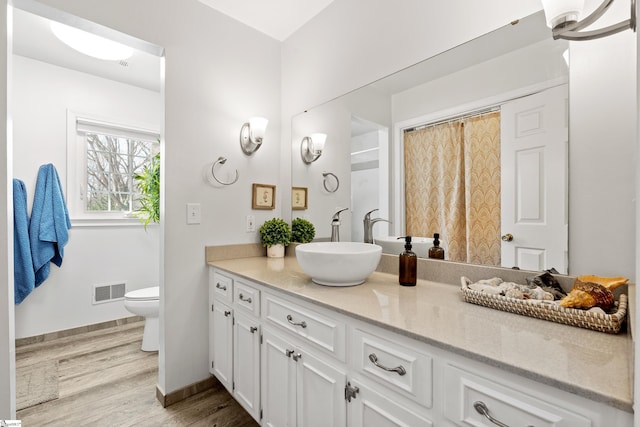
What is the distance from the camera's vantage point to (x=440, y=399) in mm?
780

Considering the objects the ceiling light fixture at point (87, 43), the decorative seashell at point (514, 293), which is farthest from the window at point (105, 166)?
the decorative seashell at point (514, 293)

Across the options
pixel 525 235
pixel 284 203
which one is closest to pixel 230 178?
pixel 284 203

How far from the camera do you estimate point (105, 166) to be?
3037 millimetres

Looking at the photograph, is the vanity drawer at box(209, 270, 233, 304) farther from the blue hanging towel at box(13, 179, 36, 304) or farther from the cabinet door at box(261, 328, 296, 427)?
the blue hanging towel at box(13, 179, 36, 304)

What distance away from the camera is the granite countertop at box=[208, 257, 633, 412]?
1.94 feet

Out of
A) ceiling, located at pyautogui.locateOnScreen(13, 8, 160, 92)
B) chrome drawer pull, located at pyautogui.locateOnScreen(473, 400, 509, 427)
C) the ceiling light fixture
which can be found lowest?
chrome drawer pull, located at pyautogui.locateOnScreen(473, 400, 509, 427)

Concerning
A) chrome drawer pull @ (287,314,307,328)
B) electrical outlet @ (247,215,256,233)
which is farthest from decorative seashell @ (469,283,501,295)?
electrical outlet @ (247,215,256,233)

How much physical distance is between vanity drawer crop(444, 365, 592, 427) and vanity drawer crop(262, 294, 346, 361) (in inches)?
14.8

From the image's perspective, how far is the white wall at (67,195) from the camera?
2.52 meters

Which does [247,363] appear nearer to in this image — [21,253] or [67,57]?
[21,253]

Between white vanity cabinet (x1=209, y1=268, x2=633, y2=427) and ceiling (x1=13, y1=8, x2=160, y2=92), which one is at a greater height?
ceiling (x1=13, y1=8, x2=160, y2=92)

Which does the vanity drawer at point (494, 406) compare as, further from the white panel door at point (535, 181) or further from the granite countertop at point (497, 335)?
the white panel door at point (535, 181)

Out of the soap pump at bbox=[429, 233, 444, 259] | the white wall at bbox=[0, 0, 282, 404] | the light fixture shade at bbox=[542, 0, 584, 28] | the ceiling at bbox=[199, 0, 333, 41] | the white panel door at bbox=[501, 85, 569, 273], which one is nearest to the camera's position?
the light fixture shade at bbox=[542, 0, 584, 28]

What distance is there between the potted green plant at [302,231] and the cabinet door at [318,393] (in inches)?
40.1
